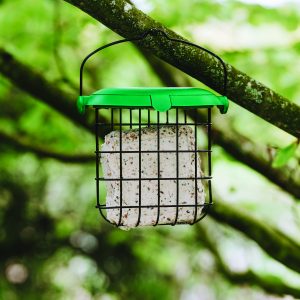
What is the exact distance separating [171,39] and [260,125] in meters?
3.56

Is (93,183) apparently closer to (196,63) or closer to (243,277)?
(243,277)

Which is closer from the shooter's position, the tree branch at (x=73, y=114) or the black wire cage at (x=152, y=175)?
the black wire cage at (x=152, y=175)

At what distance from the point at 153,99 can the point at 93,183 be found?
5.55 m

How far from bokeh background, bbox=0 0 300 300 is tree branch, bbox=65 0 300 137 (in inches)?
37.0

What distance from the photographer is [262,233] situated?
10.3 feet

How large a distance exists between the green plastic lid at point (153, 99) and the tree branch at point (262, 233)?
1.51 meters

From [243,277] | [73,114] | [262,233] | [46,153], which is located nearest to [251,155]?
[262,233]

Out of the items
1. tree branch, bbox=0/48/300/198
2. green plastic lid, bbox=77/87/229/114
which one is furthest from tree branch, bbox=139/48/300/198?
green plastic lid, bbox=77/87/229/114

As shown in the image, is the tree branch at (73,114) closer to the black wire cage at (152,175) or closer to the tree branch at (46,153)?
the tree branch at (46,153)

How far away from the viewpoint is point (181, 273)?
7844 mm

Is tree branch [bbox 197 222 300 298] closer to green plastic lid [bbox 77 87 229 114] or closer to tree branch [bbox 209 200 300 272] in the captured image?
tree branch [bbox 209 200 300 272]

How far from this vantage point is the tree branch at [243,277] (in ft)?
11.5

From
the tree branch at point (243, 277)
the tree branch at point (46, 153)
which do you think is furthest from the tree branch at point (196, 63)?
the tree branch at point (46, 153)

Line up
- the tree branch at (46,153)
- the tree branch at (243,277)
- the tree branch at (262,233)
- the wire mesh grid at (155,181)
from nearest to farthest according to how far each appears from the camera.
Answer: the wire mesh grid at (155,181)
the tree branch at (262,233)
the tree branch at (243,277)
the tree branch at (46,153)
